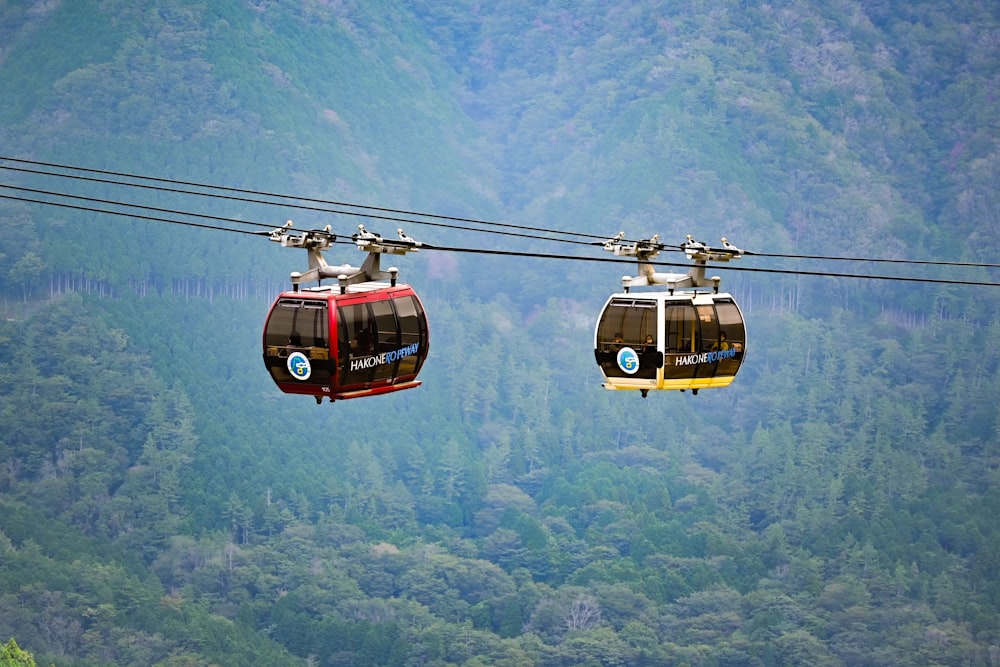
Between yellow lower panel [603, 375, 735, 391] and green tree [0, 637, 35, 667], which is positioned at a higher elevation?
yellow lower panel [603, 375, 735, 391]

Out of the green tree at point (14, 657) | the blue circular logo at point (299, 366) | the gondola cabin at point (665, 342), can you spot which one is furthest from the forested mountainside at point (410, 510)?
the blue circular logo at point (299, 366)

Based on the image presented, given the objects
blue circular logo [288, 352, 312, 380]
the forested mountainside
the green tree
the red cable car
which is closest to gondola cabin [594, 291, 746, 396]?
the red cable car

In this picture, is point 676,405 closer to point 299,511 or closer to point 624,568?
point 624,568

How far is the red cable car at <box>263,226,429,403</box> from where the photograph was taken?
31.4 meters

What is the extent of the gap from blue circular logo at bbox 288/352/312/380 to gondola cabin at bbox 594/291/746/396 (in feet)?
18.3

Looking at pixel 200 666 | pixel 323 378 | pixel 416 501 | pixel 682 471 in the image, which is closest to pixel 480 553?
pixel 416 501

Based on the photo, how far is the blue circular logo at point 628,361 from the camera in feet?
115

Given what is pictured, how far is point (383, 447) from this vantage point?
629 ft

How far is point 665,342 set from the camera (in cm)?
3469

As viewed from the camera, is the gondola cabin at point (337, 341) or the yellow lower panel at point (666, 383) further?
the yellow lower panel at point (666, 383)

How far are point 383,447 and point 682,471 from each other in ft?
95.5

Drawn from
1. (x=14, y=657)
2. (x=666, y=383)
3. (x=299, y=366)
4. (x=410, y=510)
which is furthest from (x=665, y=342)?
(x=410, y=510)

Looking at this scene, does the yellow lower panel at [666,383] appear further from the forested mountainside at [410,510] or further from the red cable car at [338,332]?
the forested mountainside at [410,510]

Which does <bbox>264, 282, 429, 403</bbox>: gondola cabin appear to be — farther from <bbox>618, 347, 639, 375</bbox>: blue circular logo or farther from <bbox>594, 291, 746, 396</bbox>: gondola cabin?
<bbox>618, 347, 639, 375</bbox>: blue circular logo
